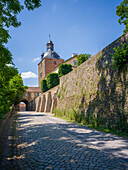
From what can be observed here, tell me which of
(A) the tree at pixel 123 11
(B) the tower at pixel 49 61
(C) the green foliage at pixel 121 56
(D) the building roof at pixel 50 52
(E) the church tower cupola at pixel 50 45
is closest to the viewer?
(C) the green foliage at pixel 121 56

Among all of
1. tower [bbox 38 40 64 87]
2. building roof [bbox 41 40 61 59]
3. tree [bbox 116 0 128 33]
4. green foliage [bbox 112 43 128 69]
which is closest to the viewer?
green foliage [bbox 112 43 128 69]

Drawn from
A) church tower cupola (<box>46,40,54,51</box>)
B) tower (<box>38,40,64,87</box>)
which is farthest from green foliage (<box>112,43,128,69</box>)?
church tower cupola (<box>46,40,54,51</box>)

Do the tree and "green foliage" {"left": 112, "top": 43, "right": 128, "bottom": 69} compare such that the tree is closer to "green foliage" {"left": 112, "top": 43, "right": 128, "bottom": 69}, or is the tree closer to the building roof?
"green foliage" {"left": 112, "top": 43, "right": 128, "bottom": 69}

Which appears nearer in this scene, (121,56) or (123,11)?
(121,56)

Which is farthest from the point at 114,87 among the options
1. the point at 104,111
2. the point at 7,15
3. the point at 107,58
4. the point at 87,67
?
the point at 7,15

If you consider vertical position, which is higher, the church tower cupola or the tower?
the church tower cupola

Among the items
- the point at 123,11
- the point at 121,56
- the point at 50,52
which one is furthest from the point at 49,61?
the point at 121,56

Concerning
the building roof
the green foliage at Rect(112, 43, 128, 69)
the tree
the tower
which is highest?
the building roof

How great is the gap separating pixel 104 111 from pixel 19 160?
5647 millimetres

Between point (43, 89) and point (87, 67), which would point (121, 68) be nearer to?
point (87, 67)

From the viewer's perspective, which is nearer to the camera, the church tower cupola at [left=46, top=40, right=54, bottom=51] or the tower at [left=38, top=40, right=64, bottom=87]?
the tower at [left=38, top=40, right=64, bottom=87]

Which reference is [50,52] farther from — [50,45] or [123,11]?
[123,11]

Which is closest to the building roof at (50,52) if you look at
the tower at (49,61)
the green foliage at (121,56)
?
the tower at (49,61)

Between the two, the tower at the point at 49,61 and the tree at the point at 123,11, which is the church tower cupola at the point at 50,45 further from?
the tree at the point at 123,11
